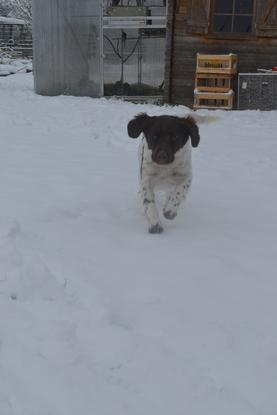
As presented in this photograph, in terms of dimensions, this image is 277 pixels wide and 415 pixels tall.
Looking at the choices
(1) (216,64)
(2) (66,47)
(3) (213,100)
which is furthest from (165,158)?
(2) (66,47)

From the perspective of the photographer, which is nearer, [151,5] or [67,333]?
[67,333]

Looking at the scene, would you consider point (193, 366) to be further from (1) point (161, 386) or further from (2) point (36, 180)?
(2) point (36, 180)

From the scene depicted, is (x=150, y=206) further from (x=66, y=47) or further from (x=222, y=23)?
(x=66, y=47)

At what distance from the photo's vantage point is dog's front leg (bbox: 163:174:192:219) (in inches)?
163

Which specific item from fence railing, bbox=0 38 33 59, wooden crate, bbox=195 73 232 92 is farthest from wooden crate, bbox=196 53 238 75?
fence railing, bbox=0 38 33 59

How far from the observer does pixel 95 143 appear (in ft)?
23.3

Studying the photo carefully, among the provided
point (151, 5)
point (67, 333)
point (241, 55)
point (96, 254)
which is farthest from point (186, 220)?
point (151, 5)

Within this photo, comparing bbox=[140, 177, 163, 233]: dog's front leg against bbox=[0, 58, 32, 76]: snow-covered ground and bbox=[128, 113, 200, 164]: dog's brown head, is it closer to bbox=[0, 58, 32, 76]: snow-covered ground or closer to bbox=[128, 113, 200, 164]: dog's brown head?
bbox=[128, 113, 200, 164]: dog's brown head

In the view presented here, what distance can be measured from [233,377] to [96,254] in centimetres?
141

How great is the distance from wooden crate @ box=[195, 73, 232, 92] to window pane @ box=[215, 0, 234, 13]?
1377 mm

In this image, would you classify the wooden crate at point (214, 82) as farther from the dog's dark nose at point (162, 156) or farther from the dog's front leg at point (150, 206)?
the dog's dark nose at point (162, 156)

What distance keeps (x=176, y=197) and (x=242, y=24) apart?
26.2ft

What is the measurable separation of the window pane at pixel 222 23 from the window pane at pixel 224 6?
0.12 metres

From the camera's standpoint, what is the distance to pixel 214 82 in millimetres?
10828
